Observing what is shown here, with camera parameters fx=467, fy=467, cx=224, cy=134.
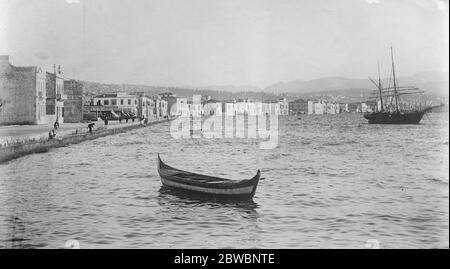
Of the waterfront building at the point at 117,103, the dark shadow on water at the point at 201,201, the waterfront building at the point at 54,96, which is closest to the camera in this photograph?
the dark shadow on water at the point at 201,201

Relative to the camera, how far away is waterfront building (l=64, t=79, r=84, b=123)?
44.8 meters

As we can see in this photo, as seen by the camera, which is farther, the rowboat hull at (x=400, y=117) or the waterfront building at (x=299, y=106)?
the waterfront building at (x=299, y=106)

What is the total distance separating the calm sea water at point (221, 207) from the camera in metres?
11.0

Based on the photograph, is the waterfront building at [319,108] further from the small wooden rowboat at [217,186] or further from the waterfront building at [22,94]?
the small wooden rowboat at [217,186]

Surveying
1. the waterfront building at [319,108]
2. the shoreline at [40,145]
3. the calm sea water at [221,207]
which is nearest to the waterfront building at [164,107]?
the waterfront building at [319,108]

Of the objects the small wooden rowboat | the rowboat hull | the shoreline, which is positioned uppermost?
the rowboat hull

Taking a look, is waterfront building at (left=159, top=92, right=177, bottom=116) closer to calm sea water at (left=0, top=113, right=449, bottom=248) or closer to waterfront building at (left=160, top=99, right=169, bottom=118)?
waterfront building at (left=160, top=99, right=169, bottom=118)

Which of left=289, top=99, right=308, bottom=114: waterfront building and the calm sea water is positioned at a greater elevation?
→ left=289, top=99, right=308, bottom=114: waterfront building

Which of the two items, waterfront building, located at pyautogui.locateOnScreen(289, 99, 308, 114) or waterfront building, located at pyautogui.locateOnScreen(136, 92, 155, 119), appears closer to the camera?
waterfront building, located at pyautogui.locateOnScreen(136, 92, 155, 119)

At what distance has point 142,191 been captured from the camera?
16.4m

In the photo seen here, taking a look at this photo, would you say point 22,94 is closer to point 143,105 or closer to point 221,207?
point 221,207

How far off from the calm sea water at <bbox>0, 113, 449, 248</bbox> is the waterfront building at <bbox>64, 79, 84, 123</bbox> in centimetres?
2082

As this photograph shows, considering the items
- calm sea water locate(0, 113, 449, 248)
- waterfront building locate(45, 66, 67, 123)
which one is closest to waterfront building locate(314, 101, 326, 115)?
waterfront building locate(45, 66, 67, 123)

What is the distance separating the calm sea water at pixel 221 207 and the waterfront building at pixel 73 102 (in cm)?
2082
